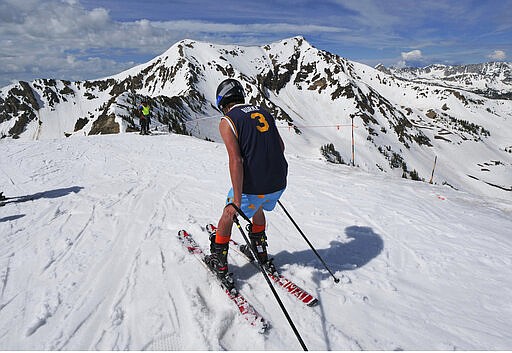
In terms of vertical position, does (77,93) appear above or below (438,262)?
above

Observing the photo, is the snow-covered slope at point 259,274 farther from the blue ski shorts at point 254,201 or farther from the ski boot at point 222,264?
the blue ski shorts at point 254,201

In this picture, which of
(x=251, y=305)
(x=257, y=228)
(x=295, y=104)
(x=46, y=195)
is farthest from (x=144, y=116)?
(x=295, y=104)

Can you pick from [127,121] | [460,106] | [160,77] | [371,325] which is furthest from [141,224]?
[460,106]

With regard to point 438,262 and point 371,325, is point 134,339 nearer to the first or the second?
point 371,325

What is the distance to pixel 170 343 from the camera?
3232mm

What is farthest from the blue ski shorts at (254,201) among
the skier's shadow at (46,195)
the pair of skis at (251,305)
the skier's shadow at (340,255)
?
the skier's shadow at (46,195)

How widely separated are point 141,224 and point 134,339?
11.2 feet

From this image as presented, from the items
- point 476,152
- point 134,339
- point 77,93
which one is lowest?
point 476,152

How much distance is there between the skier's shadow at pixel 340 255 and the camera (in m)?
4.67

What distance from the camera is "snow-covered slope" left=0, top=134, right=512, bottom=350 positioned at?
333 cm

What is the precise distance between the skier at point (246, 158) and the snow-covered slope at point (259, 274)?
1.02m

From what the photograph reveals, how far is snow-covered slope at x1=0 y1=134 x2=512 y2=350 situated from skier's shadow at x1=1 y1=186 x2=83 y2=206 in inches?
3.1

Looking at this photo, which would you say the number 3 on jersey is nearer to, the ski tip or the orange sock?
the orange sock

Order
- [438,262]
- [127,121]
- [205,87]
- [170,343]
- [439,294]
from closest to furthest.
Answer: [170,343] → [439,294] → [438,262] → [127,121] → [205,87]
